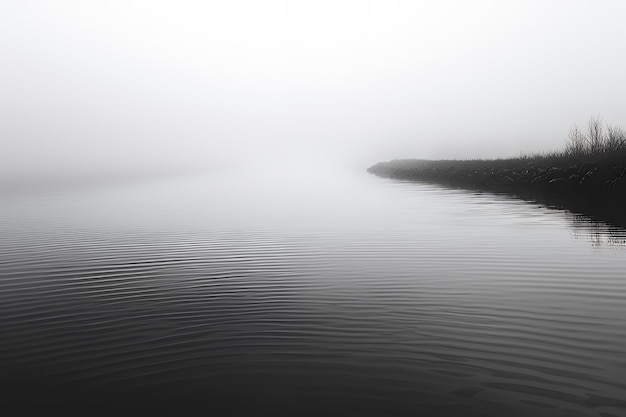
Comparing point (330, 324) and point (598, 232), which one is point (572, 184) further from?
point (330, 324)

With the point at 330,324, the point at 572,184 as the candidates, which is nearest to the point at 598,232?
the point at 330,324

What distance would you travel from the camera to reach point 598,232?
2225cm

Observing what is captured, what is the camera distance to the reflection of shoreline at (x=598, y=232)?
1953 cm

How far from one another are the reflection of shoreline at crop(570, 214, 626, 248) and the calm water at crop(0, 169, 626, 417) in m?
0.25

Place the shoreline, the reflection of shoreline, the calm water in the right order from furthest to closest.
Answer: the shoreline < the reflection of shoreline < the calm water

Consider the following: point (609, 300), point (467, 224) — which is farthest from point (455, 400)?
point (467, 224)

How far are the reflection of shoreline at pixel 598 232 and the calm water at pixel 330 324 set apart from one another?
0.25 m

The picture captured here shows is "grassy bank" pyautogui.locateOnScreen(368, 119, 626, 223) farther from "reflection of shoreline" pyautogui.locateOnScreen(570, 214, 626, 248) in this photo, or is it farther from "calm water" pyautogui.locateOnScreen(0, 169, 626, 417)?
"calm water" pyautogui.locateOnScreen(0, 169, 626, 417)

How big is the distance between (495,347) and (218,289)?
27.8 feet

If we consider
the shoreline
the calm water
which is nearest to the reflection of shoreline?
the calm water

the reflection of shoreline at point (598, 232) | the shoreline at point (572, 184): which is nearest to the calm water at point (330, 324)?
the reflection of shoreline at point (598, 232)

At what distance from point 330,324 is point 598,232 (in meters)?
18.4

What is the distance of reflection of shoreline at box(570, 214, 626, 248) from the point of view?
64.1ft

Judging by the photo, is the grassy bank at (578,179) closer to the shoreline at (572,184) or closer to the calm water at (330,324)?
the shoreline at (572,184)
